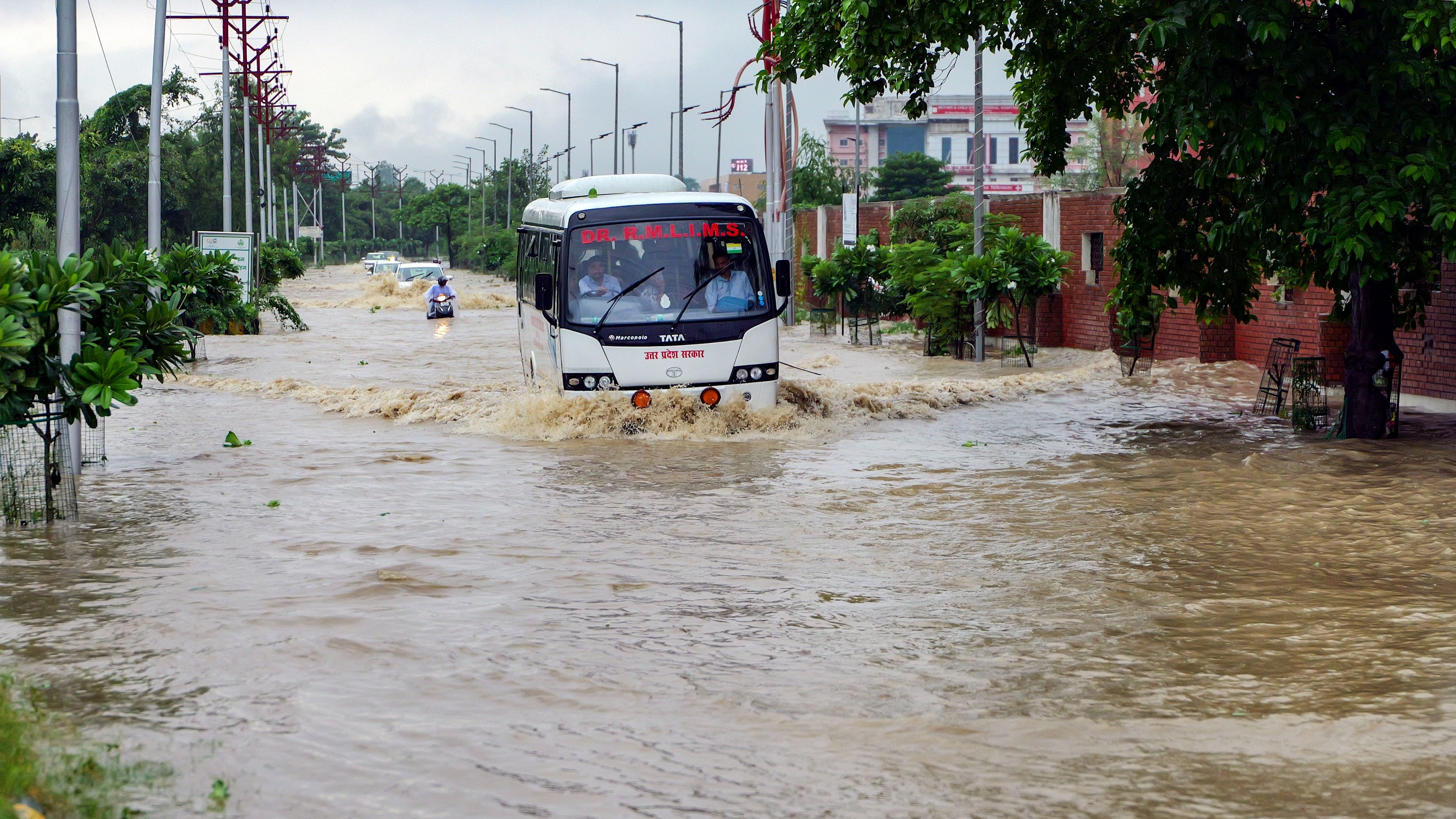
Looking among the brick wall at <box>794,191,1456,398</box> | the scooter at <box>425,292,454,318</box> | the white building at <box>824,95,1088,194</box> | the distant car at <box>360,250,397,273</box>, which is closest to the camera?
the brick wall at <box>794,191,1456,398</box>

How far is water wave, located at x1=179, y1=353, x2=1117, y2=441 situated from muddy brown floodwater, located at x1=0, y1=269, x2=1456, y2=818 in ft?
0.28

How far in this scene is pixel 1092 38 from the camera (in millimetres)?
15320

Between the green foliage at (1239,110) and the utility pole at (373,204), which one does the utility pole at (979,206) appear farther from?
the utility pole at (373,204)

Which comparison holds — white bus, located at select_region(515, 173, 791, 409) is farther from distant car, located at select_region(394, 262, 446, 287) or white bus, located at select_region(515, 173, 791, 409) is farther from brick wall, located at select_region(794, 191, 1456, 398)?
distant car, located at select_region(394, 262, 446, 287)

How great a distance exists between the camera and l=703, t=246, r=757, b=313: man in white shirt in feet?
50.2

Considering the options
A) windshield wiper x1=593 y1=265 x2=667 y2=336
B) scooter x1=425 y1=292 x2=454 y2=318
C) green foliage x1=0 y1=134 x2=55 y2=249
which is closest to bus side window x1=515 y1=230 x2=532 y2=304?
windshield wiper x1=593 y1=265 x2=667 y2=336

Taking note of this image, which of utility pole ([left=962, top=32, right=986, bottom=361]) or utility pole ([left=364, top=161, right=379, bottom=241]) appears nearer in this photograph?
utility pole ([left=962, top=32, right=986, bottom=361])

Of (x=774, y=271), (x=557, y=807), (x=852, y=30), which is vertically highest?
(x=852, y=30)

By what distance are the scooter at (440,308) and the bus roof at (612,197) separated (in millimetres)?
22362

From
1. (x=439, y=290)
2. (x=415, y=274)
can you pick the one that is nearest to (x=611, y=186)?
(x=439, y=290)

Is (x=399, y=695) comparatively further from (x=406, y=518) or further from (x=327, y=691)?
(x=406, y=518)

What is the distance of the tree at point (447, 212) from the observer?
405 feet

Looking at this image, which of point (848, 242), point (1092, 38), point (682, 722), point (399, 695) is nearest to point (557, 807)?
point (682, 722)

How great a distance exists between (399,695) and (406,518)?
480 cm
